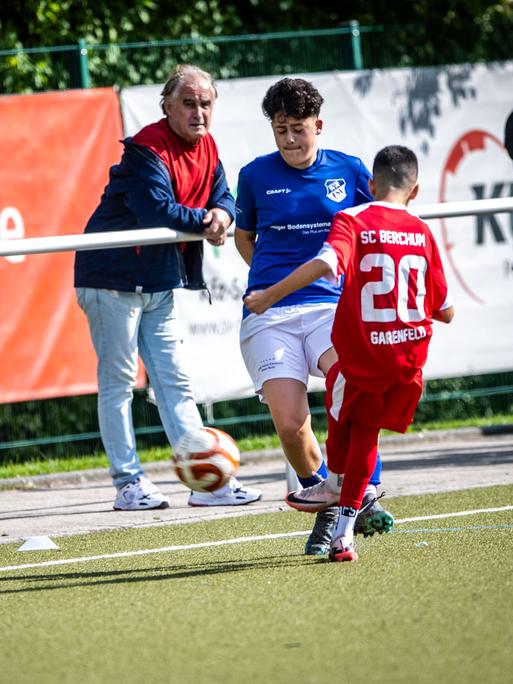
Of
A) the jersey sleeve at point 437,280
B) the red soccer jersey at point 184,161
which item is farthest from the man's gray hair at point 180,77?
the jersey sleeve at point 437,280

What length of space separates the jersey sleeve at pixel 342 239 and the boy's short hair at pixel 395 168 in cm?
→ 27

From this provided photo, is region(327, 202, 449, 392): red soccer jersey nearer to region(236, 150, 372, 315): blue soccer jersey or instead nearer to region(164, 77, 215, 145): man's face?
region(236, 150, 372, 315): blue soccer jersey

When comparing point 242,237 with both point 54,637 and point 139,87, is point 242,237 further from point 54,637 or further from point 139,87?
point 139,87

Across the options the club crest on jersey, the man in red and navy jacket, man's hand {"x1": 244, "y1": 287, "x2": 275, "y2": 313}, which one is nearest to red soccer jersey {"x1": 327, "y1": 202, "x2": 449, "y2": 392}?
man's hand {"x1": 244, "y1": 287, "x2": 275, "y2": 313}

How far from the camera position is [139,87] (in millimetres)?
9977

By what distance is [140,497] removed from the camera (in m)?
7.42

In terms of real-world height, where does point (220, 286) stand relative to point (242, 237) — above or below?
below

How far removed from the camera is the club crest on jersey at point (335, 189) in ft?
19.4

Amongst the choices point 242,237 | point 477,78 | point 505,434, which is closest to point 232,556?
point 242,237

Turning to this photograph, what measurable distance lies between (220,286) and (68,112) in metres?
1.69

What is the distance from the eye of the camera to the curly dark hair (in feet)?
18.8

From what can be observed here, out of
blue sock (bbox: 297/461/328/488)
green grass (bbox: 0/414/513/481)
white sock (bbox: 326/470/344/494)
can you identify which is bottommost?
green grass (bbox: 0/414/513/481)

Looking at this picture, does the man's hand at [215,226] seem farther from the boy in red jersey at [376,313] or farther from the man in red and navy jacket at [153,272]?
the boy in red jersey at [376,313]

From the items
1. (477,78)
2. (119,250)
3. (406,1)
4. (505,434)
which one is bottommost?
(505,434)
